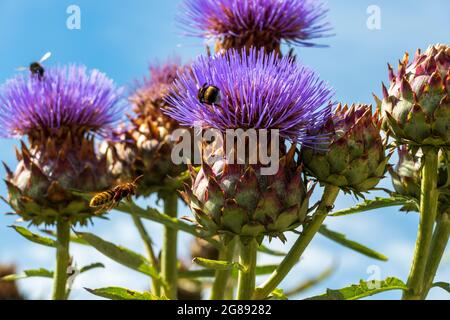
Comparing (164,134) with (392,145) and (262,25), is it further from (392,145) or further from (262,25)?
(392,145)

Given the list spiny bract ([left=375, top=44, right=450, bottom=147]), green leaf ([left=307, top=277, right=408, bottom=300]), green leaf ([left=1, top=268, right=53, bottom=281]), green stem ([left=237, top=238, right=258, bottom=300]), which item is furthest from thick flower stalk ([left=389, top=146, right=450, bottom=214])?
green leaf ([left=1, top=268, right=53, bottom=281])

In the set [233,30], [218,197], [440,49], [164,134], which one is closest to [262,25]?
[233,30]

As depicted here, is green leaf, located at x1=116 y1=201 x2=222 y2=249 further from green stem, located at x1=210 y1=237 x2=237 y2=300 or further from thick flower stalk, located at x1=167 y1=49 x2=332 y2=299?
thick flower stalk, located at x1=167 y1=49 x2=332 y2=299

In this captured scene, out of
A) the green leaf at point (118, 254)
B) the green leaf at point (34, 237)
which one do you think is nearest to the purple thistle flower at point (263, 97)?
the green leaf at point (118, 254)

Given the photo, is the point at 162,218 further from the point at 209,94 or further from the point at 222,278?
the point at 209,94

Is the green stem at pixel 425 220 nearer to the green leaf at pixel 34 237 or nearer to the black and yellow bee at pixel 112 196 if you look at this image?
the black and yellow bee at pixel 112 196
